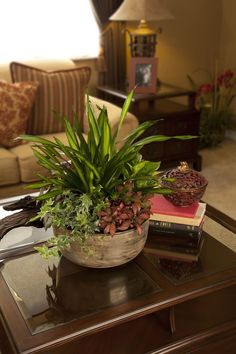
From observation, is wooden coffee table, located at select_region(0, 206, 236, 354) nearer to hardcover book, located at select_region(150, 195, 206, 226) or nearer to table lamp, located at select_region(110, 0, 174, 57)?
hardcover book, located at select_region(150, 195, 206, 226)

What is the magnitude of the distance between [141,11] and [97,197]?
1992 mm

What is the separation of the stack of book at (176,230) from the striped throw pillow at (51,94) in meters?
1.37

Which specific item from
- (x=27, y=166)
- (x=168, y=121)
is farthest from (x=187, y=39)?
(x=27, y=166)

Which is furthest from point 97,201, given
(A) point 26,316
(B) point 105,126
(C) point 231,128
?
(C) point 231,128

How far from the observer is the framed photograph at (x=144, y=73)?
301 centimetres

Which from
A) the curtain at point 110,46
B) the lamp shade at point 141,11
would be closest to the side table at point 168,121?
the curtain at point 110,46

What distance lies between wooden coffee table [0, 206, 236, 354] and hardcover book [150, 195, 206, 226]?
10 centimetres

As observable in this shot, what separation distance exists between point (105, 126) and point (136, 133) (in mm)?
102

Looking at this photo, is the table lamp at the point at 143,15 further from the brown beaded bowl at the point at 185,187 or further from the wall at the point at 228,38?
the brown beaded bowl at the point at 185,187

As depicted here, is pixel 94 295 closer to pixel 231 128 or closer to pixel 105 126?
pixel 105 126

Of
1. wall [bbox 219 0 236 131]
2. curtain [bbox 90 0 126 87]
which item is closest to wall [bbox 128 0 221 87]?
wall [bbox 219 0 236 131]

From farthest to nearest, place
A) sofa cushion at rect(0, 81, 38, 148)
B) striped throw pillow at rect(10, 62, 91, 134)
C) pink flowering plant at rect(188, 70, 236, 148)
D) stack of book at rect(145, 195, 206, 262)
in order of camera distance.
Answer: pink flowering plant at rect(188, 70, 236, 148)
striped throw pillow at rect(10, 62, 91, 134)
sofa cushion at rect(0, 81, 38, 148)
stack of book at rect(145, 195, 206, 262)

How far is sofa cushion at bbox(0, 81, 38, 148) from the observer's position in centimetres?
246

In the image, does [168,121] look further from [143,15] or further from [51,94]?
[51,94]
